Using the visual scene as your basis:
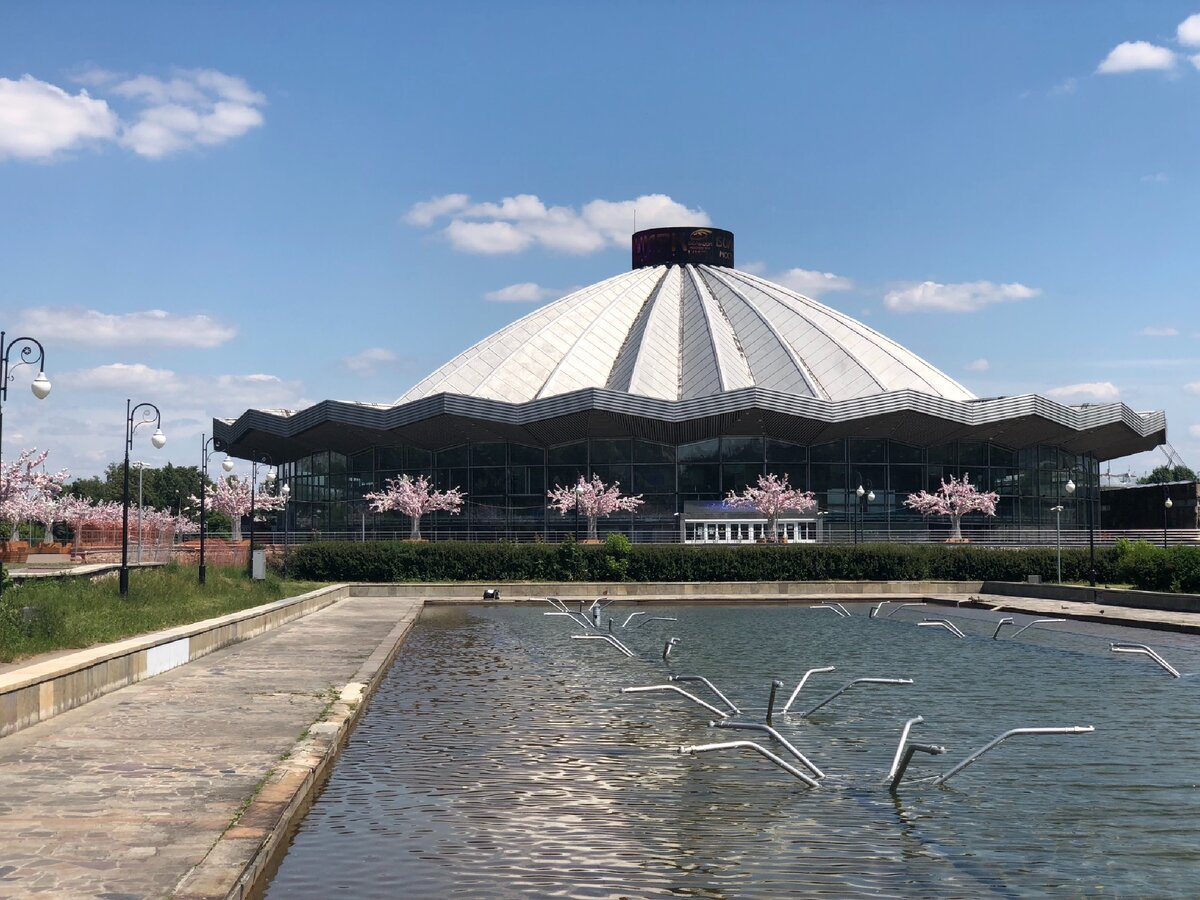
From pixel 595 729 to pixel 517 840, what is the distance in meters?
5.04

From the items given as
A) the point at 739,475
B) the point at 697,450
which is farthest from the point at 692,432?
the point at 739,475

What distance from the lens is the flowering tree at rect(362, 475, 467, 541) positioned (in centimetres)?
7025

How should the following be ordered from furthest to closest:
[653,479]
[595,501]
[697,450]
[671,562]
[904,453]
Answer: [904,453] → [653,479] → [697,450] → [595,501] → [671,562]

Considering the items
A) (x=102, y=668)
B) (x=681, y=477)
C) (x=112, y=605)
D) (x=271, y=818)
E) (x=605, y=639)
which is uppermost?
(x=681, y=477)

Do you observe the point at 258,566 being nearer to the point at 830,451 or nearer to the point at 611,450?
the point at 611,450

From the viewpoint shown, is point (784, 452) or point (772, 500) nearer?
point (772, 500)

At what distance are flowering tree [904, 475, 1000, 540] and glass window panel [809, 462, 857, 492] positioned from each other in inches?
156

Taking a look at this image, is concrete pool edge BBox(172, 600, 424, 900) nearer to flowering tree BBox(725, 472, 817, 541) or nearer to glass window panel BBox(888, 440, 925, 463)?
flowering tree BBox(725, 472, 817, 541)

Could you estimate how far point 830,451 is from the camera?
69.9 meters

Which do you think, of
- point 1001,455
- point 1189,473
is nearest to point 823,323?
point 1001,455

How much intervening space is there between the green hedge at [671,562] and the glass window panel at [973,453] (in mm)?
26576

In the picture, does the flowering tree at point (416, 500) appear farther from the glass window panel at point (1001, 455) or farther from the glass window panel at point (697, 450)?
the glass window panel at point (1001, 455)

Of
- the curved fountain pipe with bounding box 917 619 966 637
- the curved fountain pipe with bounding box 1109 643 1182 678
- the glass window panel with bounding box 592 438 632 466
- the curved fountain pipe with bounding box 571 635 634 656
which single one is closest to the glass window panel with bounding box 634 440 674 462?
the glass window panel with bounding box 592 438 632 466

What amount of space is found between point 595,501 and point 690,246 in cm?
3913
